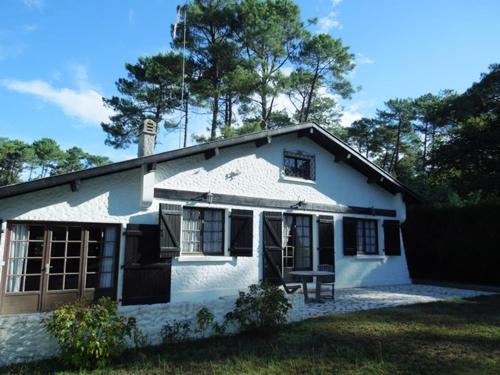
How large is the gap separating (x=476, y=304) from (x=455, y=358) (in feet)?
13.8

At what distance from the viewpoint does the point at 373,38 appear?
9789 mm

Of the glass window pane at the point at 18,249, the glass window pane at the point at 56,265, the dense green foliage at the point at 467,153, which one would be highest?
the dense green foliage at the point at 467,153

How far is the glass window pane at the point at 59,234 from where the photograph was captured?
7.00 metres

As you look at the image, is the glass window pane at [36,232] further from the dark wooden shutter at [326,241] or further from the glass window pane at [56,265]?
the dark wooden shutter at [326,241]

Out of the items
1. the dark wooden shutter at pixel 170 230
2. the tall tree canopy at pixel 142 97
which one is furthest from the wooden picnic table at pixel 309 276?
the tall tree canopy at pixel 142 97

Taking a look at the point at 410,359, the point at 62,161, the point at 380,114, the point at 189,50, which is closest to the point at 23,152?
the point at 62,161

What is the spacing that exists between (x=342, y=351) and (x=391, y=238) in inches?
313

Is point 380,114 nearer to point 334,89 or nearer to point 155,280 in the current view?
point 334,89

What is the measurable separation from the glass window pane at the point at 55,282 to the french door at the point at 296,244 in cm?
555

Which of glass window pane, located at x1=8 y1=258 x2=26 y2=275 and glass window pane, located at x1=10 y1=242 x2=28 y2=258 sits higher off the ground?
glass window pane, located at x1=10 y1=242 x2=28 y2=258

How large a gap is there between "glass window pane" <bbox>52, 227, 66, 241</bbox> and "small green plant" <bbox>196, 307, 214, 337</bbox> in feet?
11.1

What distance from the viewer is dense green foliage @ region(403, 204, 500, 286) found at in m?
10.7

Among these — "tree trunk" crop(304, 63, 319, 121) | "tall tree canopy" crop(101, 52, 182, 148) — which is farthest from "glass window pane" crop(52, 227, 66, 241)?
"tree trunk" crop(304, 63, 319, 121)

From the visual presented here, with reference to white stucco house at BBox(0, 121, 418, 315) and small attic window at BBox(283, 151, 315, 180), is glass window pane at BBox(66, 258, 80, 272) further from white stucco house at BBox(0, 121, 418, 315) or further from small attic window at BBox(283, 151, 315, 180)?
small attic window at BBox(283, 151, 315, 180)
